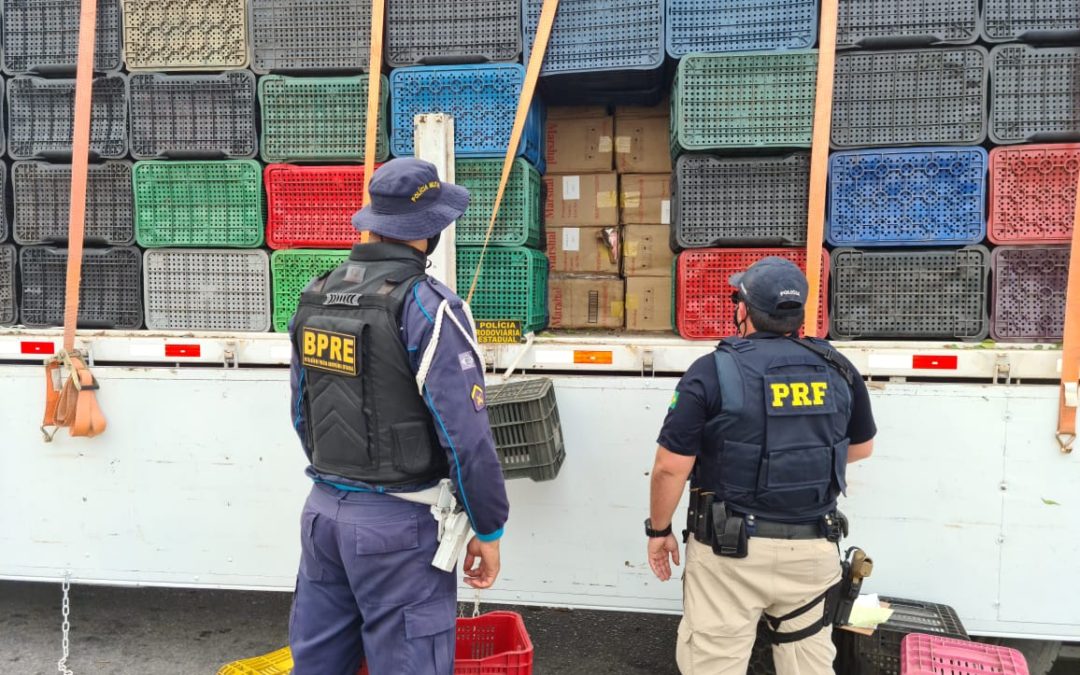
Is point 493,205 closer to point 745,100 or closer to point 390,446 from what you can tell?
point 745,100

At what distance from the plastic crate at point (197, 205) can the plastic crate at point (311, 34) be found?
0.53 metres

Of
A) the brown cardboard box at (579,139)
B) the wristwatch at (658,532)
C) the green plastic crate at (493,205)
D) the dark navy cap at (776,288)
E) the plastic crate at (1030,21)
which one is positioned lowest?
the wristwatch at (658,532)

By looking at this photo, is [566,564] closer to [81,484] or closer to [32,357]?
[81,484]

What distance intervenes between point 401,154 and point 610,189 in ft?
3.63

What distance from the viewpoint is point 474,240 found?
11.3 feet

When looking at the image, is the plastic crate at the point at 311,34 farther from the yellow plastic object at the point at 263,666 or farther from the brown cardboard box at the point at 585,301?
the yellow plastic object at the point at 263,666

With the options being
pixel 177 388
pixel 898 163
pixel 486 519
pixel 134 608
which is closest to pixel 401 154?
pixel 177 388

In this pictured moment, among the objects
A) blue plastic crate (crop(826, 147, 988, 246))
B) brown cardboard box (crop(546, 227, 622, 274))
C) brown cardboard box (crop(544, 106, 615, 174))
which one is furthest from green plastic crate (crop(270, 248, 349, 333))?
blue plastic crate (crop(826, 147, 988, 246))

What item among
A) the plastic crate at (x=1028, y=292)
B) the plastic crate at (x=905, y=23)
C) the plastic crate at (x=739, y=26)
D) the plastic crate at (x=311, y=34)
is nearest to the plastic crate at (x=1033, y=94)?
the plastic crate at (x=905, y=23)

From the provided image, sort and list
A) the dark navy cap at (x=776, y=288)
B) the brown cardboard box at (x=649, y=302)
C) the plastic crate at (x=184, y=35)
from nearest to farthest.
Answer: the dark navy cap at (x=776, y=288), the plastic crate at (x=184, y=35), the brown cardboard box at (x=649, y=302)

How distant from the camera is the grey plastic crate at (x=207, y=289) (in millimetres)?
3576

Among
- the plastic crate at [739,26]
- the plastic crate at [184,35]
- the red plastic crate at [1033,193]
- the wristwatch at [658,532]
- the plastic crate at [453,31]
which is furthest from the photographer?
the plastic crate at [184,35]

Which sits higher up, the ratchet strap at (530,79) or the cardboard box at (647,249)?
the ratchet strap at (530,79)

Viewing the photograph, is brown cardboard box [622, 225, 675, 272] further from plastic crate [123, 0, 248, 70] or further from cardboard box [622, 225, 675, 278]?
plastic crate [123, 0, 248, 70]
